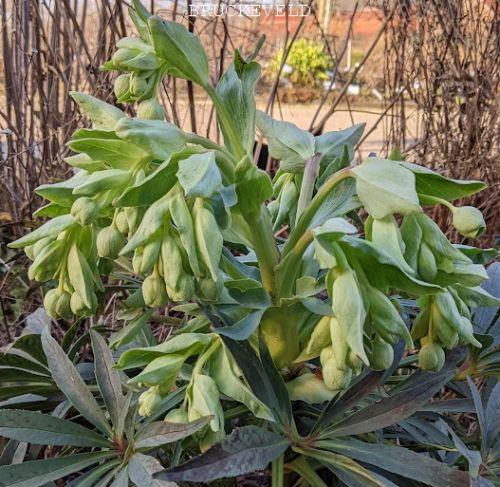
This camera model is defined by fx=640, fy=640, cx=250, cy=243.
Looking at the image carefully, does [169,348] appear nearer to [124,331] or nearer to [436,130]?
[124,331]

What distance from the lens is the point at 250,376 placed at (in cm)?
57

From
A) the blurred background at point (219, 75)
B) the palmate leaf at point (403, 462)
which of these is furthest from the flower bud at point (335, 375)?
the blurred background at point (219, 75)

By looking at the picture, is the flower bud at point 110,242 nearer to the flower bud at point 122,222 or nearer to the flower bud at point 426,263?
the flower bud at point 122,222

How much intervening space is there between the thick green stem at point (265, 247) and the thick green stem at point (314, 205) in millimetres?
15

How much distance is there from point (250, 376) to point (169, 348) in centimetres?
8

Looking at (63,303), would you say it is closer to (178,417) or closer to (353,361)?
(178,417)

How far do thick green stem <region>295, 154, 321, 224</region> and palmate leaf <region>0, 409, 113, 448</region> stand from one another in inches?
11.8

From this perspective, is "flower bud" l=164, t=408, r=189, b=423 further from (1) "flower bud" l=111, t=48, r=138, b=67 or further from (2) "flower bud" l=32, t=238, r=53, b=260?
(1) "flower bud" l=111, t=48, r=138, b=67

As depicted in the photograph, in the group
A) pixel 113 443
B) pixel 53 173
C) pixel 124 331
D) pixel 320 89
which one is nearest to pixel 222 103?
pixel 124 331

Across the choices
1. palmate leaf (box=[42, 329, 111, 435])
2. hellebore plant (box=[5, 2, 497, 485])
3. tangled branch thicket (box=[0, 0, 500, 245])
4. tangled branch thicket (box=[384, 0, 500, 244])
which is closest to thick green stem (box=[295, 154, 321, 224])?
hellebore plant (box=[5, 2, 497, 485])

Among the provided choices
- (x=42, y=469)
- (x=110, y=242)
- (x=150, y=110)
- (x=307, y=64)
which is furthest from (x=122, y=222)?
(x=307, y=64)

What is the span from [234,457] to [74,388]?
0.69 feet

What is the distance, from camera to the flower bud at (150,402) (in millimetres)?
557

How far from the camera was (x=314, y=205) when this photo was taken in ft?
1.95
